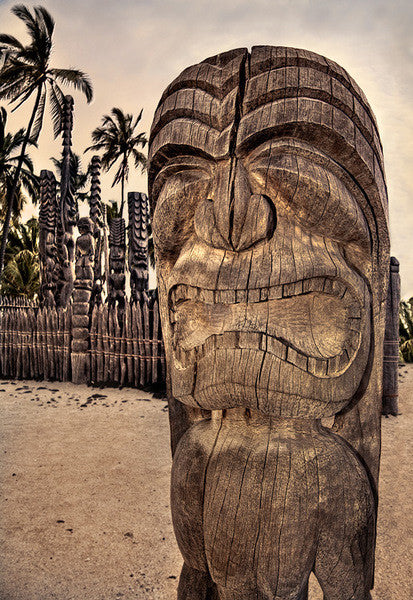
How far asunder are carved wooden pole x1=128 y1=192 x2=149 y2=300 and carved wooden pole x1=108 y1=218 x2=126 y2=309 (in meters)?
0.51

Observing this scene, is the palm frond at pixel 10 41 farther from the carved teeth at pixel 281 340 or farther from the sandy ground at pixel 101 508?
the carved teeth at pixel 281 340

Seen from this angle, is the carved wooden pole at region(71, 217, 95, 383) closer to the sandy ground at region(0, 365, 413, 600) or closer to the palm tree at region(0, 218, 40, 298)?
the sandy ground at region(0, 365, 413, 600)

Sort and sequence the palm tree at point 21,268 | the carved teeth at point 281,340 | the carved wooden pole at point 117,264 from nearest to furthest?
the carved teeth at point 281,340 < the carved wooden pole at point 117,264 < the palm tree at point 21,268

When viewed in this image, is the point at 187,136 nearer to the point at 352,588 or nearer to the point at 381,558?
the point at 352,588

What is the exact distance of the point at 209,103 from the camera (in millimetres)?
1250

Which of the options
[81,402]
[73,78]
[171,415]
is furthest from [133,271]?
[171,415]

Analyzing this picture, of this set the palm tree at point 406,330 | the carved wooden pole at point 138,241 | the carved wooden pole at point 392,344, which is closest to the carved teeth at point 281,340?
the carved wooden pole at point 392,344

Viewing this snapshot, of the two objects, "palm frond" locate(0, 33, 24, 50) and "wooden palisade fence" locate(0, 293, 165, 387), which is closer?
"wooden palisade fence" locate(0, 293, 165, 387)

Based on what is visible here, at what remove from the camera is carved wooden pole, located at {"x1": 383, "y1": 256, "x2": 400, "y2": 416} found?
17.2 ft

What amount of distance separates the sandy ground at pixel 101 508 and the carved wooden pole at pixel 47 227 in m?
6.91

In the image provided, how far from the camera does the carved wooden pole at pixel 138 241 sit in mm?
9766

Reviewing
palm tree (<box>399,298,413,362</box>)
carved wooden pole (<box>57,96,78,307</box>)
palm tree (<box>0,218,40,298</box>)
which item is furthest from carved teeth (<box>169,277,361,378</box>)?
palm tree (<box>0,218,40,298</box>)

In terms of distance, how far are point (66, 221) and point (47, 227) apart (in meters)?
0.61

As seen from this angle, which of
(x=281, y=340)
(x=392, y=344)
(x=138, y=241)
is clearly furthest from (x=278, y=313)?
(x=138, y=241)
